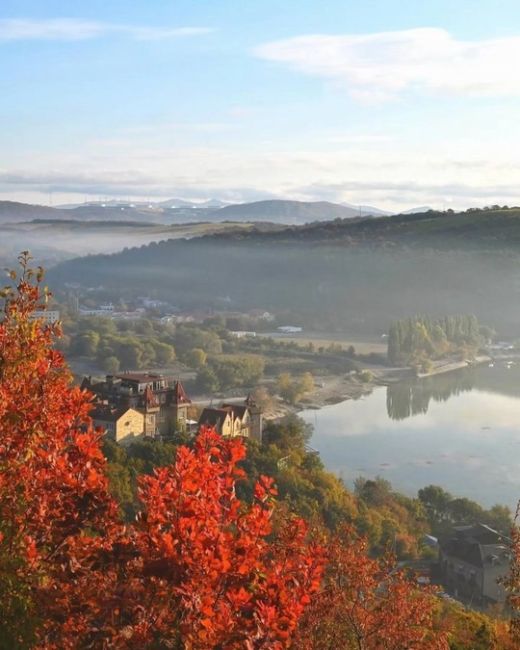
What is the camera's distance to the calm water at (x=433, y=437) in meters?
10.7

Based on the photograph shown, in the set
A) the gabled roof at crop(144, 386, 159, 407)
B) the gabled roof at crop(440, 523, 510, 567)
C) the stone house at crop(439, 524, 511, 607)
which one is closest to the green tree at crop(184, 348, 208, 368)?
the gabled roof at crop(144, 386, 159, 407)

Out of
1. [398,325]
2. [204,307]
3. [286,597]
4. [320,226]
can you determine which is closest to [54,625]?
[286,597]

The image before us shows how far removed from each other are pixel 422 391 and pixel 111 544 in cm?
1751

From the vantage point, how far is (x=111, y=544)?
1535 mm

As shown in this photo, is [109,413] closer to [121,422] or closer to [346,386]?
[121,422]

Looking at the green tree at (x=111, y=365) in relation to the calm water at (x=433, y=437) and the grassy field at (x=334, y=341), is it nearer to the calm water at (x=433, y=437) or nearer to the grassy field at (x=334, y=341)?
the calm water at (x=433, y=437)

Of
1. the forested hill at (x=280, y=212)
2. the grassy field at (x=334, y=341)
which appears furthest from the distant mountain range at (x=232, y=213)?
the grassy field at (x=334, y=341)

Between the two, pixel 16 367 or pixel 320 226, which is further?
pixel 320 226

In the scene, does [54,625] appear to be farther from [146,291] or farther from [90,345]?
[146,291]

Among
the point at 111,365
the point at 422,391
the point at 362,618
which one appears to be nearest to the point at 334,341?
the point at 422,391

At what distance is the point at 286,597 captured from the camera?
1.45m

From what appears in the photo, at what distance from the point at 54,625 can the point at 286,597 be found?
40cm

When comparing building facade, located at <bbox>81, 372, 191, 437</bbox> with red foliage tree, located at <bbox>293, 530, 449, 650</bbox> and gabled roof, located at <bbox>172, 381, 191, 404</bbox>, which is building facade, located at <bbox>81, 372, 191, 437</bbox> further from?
red foliage tree, located at <bbox>293, 530, 449, 650</bbox>

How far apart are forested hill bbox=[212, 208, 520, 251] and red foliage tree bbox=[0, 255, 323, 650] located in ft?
114
